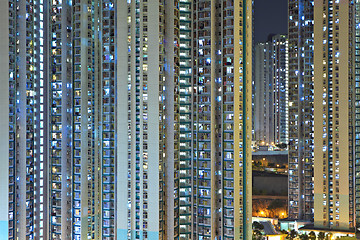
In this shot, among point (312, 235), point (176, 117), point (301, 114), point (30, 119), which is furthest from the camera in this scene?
point (301, 114)

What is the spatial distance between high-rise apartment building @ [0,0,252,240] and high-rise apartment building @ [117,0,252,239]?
0.05m

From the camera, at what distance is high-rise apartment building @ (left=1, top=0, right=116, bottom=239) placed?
2695 cm

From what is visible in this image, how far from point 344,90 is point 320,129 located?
331 centimetres

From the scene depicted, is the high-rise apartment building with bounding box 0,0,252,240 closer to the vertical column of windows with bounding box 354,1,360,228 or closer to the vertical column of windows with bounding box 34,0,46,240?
the vertical column of windows with bounding box 34,0,46,240

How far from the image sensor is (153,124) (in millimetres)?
22781

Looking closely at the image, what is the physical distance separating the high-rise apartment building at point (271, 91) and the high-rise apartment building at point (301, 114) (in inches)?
1013

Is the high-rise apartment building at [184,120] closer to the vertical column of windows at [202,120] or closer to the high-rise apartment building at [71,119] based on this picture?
the vertical column of windows at [202,120]

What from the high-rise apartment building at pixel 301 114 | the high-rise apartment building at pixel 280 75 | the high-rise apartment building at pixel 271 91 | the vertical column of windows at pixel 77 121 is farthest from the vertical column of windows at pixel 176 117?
the high-rise apartment building at pixel 280 75

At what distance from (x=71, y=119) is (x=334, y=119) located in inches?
740

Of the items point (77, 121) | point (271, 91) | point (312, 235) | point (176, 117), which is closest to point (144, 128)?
point (176, 117)

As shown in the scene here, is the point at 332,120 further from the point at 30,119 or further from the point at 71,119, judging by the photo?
the point at 30,119

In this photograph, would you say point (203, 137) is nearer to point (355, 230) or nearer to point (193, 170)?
point (193, 170)

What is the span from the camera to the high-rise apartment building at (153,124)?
907 inches

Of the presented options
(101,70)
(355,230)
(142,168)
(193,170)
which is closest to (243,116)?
(193,170)
